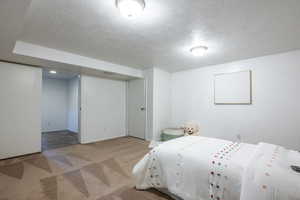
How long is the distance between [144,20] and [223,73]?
9.54 feet

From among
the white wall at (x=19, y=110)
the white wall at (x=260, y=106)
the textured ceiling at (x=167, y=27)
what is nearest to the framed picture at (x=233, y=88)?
the white wall at (x=260, y=106)

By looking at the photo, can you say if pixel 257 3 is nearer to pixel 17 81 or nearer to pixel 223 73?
pixel 223 73

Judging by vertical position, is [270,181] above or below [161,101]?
below

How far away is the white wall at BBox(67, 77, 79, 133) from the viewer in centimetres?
554

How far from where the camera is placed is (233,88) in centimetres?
359

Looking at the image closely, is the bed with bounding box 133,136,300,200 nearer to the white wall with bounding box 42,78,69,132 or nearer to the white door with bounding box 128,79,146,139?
the white door with bounding box 128,79,146,139

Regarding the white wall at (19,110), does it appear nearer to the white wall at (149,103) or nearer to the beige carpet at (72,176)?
the beige carpet at (72,176)

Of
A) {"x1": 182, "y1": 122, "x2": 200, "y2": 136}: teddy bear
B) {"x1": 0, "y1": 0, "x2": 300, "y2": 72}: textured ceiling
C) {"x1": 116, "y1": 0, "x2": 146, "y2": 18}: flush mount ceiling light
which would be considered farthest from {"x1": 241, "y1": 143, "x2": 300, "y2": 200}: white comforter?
{"x1": 182, "y1": 122, "x2": 200, "y2": 136}: teddy bear

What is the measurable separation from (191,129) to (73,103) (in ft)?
16.1

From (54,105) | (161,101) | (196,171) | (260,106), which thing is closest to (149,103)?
(161,101)

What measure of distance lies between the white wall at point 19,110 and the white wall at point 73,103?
7.59 feet

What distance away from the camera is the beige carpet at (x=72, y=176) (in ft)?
5.62

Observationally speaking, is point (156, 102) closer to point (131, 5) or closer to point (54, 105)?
point (131, 5)

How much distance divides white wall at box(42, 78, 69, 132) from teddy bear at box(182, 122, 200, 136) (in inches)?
206
